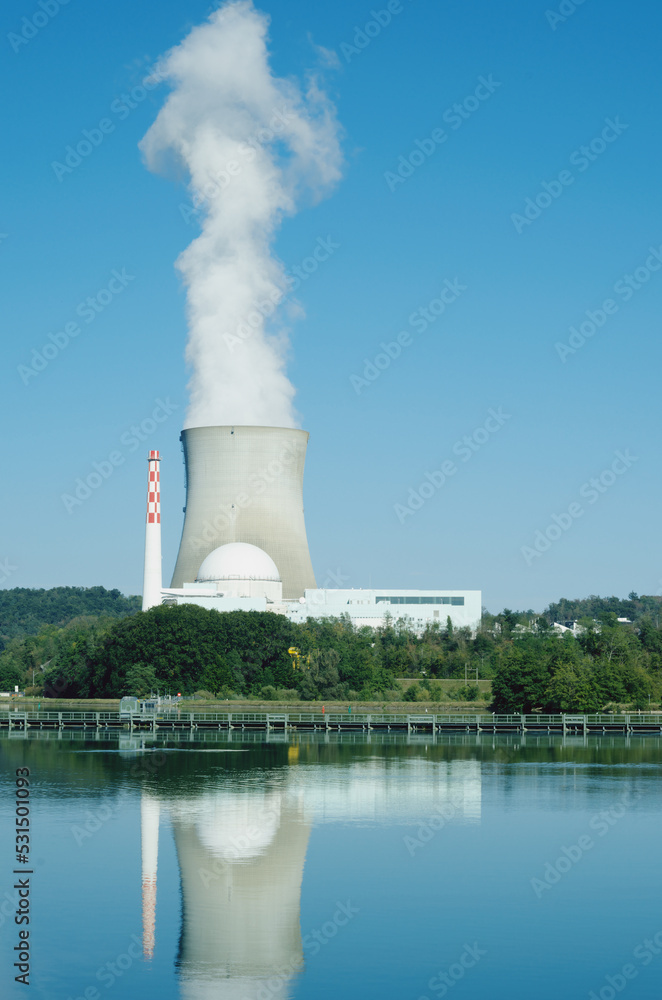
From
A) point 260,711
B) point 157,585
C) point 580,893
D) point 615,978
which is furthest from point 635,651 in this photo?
point 615,978

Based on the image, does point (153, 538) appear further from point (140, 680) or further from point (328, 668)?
point (328, 668)

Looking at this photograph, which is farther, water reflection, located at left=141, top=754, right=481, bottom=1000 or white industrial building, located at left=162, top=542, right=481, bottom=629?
white industrial building, located at left=162, top=542, right=481, bottom=629

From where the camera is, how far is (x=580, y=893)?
57.9 ft

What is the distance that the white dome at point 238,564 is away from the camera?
6444cm

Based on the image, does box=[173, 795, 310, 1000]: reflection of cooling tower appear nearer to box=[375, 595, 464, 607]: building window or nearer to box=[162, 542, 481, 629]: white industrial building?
box=[162, 542, 481, 629]: white industrial building

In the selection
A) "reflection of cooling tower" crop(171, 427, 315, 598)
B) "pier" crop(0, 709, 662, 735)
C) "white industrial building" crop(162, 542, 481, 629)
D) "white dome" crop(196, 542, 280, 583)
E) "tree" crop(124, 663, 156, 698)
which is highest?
"reflection of cooling tower" crop(171, 427, 315, 598)

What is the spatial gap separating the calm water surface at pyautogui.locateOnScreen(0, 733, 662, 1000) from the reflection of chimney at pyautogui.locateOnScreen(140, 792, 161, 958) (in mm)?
54

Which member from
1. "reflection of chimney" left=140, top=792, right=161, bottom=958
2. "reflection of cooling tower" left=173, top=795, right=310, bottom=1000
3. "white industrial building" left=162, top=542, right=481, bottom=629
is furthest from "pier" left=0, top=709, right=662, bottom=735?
"reflection of cooling tower" left=173, top=795, right=310, bottom=1000

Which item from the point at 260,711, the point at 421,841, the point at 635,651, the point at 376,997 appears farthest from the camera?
the point at 635,651

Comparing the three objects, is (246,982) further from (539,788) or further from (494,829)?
(539,788)

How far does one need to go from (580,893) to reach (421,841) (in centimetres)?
395

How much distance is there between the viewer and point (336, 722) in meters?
43.0

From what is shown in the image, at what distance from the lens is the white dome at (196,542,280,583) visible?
211 ft

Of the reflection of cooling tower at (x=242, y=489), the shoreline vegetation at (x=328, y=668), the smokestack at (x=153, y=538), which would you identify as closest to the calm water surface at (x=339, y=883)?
the shoreline vegetation at (x=328, y=668)
